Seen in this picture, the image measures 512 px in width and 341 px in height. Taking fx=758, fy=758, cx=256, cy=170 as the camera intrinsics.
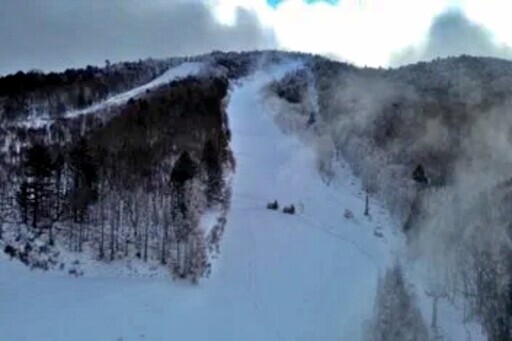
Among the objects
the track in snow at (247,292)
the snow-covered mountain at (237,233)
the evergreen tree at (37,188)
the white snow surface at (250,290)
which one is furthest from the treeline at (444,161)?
the evergreen tree at (37,188)

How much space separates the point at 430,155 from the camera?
414 feet

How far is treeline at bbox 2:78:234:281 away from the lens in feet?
204

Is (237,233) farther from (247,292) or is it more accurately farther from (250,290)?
(247,292)

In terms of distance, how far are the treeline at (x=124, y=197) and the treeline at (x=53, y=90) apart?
42691mm

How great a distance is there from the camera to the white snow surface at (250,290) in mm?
51781

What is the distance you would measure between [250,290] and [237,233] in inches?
469

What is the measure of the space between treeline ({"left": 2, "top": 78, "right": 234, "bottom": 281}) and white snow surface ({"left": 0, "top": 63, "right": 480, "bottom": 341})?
291 centimetres

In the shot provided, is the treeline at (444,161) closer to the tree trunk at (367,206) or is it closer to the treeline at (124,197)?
the tree trunk at (367,206)

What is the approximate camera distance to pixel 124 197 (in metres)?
68.5

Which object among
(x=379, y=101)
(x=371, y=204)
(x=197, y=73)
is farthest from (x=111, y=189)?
(x=197, y=73)

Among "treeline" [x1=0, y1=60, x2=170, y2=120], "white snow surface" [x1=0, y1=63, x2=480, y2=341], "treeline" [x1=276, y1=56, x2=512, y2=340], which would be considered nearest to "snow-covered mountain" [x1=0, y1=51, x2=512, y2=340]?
"white snow surface" [x1=0, y1=63, x2=480, y2=341]

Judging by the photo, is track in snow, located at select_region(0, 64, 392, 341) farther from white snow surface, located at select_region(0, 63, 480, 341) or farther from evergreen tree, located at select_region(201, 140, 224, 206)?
evergreen tree, located at select_region(201, 140, 224, 206)

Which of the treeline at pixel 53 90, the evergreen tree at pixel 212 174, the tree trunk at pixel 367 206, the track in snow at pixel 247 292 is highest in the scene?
the treeline at pixel 53 90

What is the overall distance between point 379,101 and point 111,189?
4008 inches
